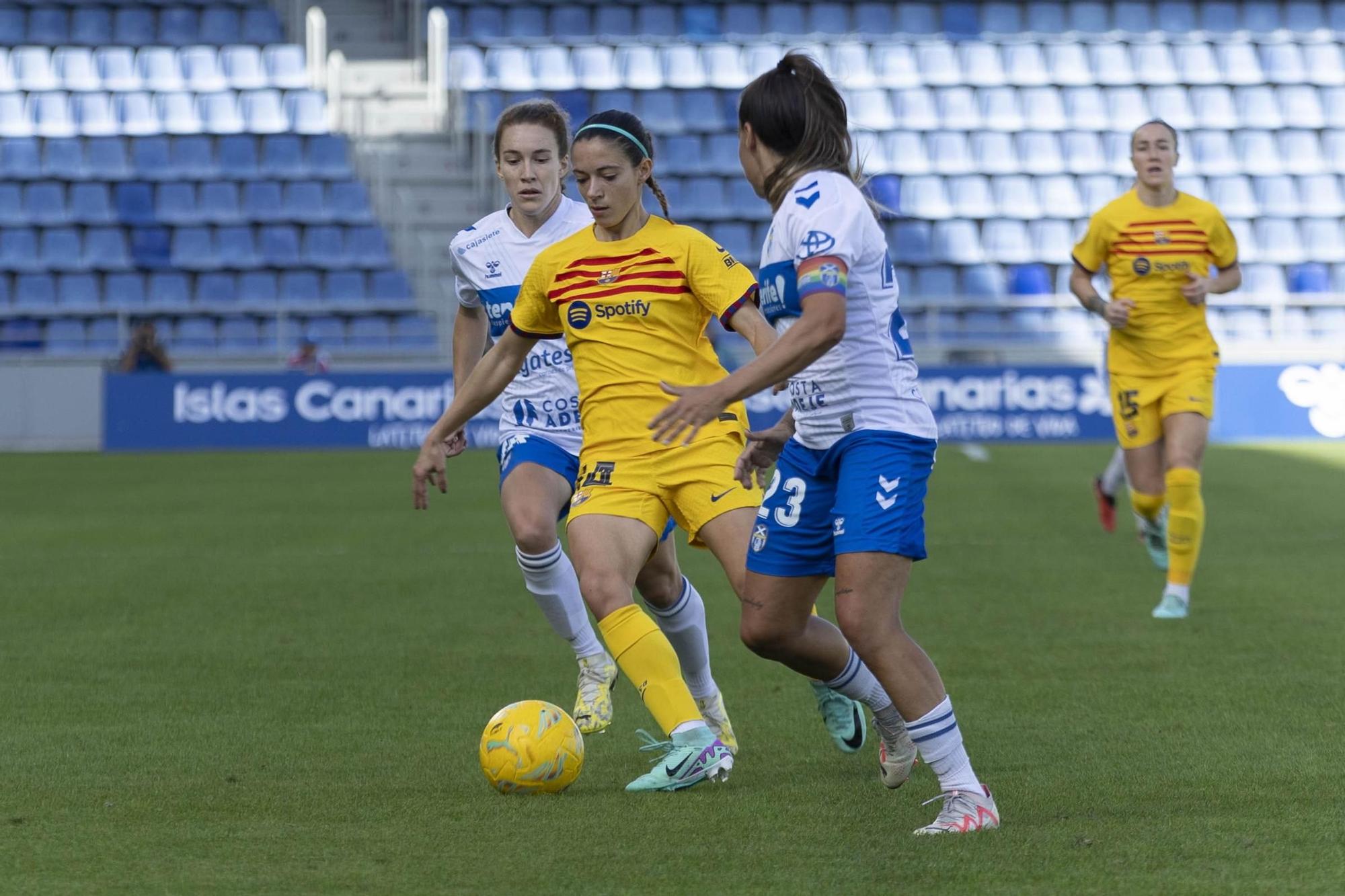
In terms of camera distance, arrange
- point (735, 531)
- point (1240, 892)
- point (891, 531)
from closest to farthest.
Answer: point (1240, 892)
point (891, 531)
point (735, 531)

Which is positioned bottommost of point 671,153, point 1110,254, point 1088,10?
point 1110,254

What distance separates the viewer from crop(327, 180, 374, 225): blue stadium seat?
2539 centimetres

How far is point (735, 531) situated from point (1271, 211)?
76.3 feet

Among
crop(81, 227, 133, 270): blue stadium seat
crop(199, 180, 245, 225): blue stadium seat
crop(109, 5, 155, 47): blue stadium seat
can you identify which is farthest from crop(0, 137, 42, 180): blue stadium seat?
crop(109, 5, 155, 47): blue stadium seat

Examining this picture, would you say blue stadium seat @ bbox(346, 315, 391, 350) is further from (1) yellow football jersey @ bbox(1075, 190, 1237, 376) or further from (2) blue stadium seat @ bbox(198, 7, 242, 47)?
(1) yellow football jersey @ bbox(1075, 190, 1237, 376)

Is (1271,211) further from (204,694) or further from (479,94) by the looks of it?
(204,694)

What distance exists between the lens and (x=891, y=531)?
4.25m

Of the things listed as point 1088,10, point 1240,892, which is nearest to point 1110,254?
point 1240,892

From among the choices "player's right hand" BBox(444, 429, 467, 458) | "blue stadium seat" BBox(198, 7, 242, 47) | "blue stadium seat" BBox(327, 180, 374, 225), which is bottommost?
"player's right hand" BBox(444, 429, 467, 458)

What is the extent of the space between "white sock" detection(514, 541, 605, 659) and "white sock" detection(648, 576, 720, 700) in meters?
0.52

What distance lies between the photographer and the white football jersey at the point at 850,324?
4211 millimetres

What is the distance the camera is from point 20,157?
26.0 metres

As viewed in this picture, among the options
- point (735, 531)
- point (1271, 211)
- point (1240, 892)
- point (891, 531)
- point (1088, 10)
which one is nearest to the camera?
point (1240, 892)

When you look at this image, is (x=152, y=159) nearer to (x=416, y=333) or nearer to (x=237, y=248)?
(x=237, y=248)
